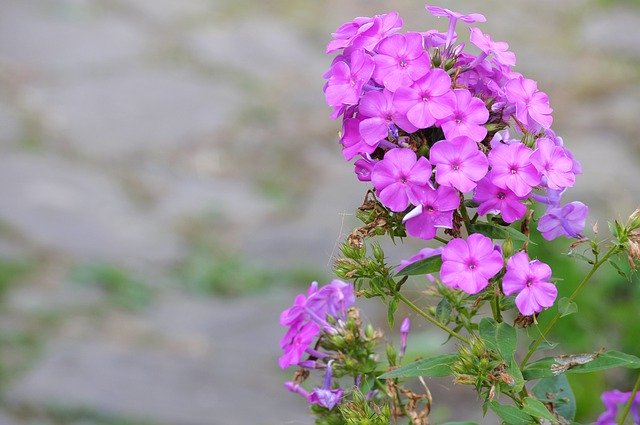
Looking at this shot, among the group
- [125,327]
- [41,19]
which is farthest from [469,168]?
[41,19]

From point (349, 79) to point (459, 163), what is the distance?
0.17 metres

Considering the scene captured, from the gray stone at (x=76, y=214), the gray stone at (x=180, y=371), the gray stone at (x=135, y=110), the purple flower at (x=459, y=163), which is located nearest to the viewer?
the purple flower at (x=459, y=163)

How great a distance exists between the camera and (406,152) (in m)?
1.19

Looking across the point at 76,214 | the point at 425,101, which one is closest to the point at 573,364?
the point at 425,101

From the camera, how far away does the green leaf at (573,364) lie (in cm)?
131

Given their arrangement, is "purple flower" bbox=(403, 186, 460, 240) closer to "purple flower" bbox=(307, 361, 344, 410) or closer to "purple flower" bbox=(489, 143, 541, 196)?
"purple flower" bbox=(489, 143, 541, 196)

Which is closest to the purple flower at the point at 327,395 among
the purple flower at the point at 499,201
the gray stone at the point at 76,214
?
the purple flower at the point at 499,201

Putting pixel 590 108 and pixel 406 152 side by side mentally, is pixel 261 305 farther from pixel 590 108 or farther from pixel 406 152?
pixel 406 152

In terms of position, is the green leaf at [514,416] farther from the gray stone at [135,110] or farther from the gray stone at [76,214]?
the gray stone at [135,110]

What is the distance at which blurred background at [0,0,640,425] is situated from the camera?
11.4 feet

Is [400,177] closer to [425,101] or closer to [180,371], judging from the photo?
[425,101]

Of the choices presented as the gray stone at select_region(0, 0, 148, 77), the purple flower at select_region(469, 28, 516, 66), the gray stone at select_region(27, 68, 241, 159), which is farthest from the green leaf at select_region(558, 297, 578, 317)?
the gray stone at select_region(0, 0, 148, 77)

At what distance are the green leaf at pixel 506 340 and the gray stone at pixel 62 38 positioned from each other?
5.38m

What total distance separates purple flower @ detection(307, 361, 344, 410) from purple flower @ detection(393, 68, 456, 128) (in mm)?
395
